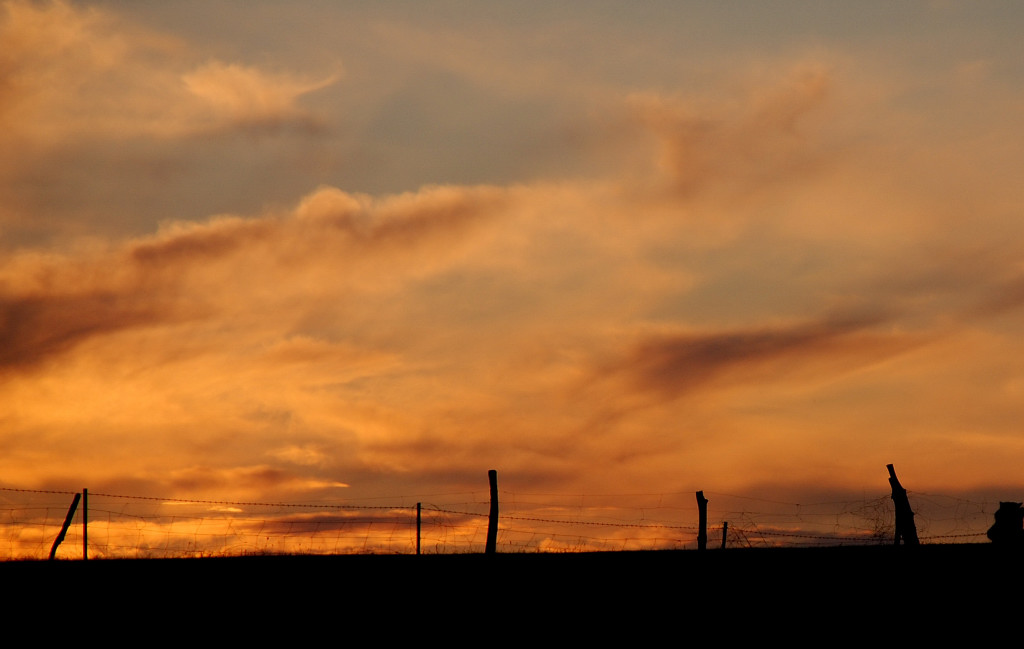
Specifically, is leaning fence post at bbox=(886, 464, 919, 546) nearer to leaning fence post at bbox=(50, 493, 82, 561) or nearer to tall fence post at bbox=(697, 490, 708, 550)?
tall fence post at bbox=(697, 490, 708, 550)

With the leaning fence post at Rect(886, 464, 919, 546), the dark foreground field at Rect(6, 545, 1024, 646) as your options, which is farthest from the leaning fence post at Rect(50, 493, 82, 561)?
the leaning fence post at Rect(886, 464, 919, 546)

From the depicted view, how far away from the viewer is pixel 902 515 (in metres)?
28.8

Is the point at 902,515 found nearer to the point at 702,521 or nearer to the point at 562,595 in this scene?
the point at 702,521

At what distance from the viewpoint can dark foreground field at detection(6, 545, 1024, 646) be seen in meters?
12.9

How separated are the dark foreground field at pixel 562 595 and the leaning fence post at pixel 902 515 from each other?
10.8 m

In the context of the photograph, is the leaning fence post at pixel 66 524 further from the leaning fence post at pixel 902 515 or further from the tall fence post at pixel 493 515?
the leaning fence post at pixel 902 515

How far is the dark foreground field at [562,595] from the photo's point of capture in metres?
12.9

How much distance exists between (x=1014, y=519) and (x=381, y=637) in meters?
12.3

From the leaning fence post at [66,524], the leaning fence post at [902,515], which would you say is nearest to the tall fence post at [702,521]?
the leaning fence post at [902,515]

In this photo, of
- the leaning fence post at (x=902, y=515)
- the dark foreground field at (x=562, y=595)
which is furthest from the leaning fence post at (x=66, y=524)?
the leaning fence post at (x=902, y=515)

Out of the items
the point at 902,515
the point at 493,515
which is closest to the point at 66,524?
the point at 493,515

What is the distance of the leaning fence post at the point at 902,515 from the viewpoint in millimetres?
28328

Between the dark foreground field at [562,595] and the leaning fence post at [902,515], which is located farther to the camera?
the leaning fence post at [902,515]

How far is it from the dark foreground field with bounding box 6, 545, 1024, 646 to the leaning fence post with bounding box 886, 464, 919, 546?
1075 centimetres
